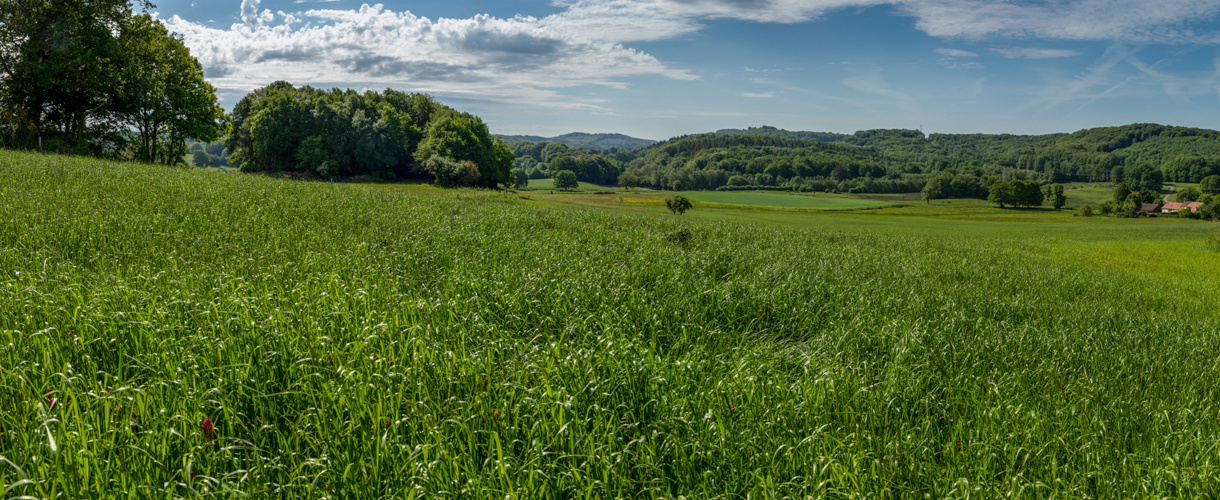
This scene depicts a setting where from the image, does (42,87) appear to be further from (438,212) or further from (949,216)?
(949,216)

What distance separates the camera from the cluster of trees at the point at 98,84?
34.2 metres

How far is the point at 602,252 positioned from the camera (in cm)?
1342

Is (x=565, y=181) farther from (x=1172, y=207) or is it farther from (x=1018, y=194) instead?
(x=1172, y=207)

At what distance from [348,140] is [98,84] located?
121 feet

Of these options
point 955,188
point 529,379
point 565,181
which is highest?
point 955,188

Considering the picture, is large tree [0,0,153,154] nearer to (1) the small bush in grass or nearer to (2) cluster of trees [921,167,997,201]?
(1) the small bush in grass

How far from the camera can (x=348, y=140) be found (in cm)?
7344

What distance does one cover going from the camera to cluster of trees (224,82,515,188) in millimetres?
67188

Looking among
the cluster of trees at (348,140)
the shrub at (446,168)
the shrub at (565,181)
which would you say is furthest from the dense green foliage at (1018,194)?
the shrub at (446,168)

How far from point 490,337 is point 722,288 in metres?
4.73

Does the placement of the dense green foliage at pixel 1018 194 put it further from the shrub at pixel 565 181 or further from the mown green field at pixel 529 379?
the mown green field at pixel 529 379

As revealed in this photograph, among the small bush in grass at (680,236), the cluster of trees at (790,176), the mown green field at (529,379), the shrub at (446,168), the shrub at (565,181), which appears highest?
the cluster of trees at (790,176)

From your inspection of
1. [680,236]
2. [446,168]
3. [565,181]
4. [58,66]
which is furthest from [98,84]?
[565,181]

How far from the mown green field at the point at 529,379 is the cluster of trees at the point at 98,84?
32.8 meters
